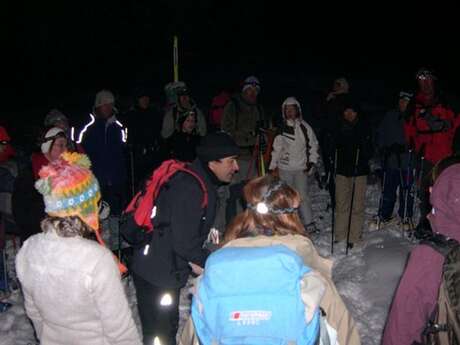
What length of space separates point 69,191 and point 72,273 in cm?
46

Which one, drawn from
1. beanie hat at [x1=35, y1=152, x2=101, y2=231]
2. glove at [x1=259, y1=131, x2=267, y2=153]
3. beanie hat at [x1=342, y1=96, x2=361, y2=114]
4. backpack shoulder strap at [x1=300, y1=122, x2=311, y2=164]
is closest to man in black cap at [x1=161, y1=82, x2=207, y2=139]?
glove at [x1=259, y1=131, x2=267, y2=153]

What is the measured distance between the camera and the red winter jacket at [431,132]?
7.31m

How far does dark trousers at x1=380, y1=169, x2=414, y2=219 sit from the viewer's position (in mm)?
7961

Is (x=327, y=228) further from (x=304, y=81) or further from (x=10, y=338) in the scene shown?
(x=304, y=81)

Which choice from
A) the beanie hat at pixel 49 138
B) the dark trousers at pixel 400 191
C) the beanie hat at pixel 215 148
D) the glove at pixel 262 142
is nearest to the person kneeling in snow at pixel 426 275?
the beanie hat at pixel 215 148

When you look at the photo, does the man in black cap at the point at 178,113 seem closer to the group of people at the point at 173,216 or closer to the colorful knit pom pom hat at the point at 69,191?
the group of people at the point at 173,216

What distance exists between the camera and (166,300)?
13.6 ft

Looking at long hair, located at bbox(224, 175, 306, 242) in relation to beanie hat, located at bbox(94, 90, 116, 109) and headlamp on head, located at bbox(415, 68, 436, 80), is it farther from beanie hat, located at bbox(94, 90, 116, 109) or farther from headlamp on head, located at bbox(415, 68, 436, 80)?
headlamp on head, located at bbox(415, 68, 436, 80)

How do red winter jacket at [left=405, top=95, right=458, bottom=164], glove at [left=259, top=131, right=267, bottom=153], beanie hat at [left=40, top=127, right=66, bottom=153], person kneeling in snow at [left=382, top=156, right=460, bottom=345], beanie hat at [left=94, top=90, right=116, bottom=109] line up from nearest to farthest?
person kneeling in snow at [left=382, top=156, right=460, bottom=345] < beanie hat at [left=40, top=127, right=66, bottom=153] < red winter jacket at [left=405, top=95, right=458, bottom=164] < beanie hat at [left=94, top=90, right=116, bottom=109] < glove at [left=259, top=131, right=267, bottom=153]

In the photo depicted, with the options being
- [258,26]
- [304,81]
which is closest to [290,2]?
[258,26]

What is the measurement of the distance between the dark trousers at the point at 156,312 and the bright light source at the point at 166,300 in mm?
11

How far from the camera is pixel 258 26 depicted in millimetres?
39531

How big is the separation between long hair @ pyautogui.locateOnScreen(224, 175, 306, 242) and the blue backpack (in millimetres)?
491

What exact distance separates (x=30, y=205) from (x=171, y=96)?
4210 millimetres
